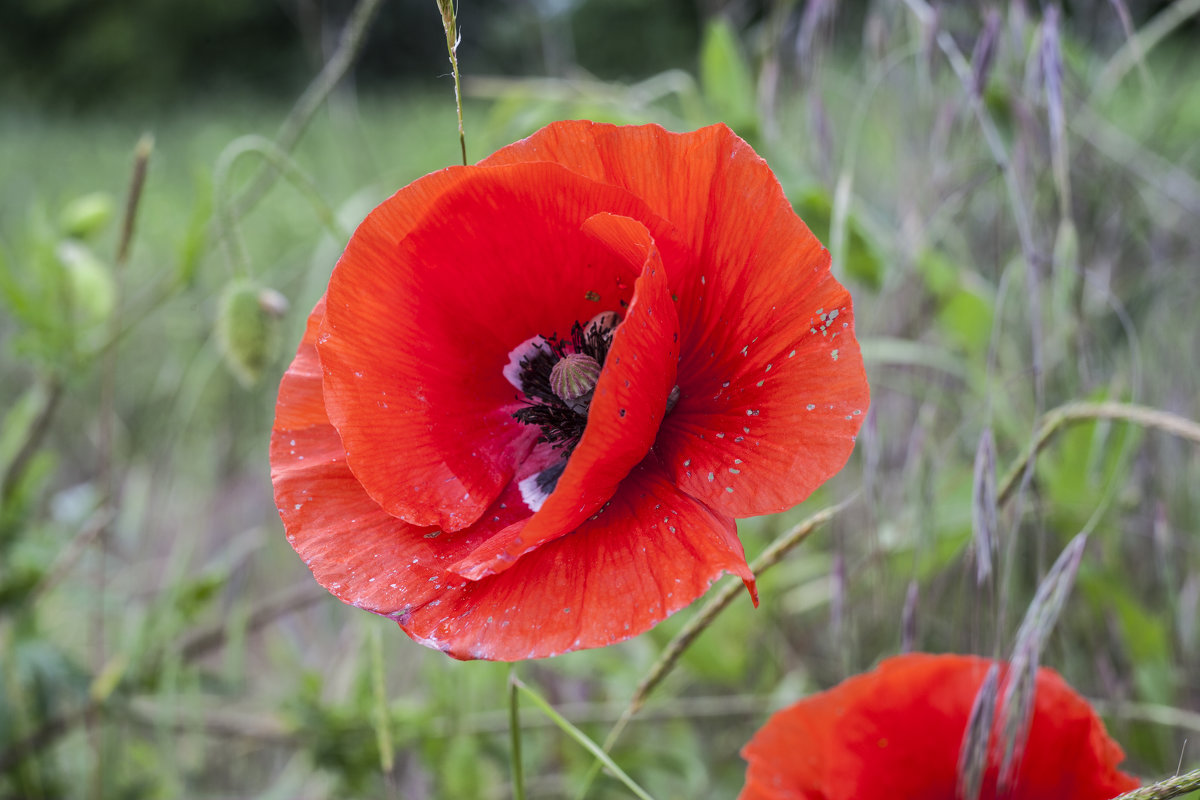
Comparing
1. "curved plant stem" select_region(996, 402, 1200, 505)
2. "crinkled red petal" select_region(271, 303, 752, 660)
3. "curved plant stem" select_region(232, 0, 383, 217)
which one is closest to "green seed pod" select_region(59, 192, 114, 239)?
"curved plant stem" select_region(232, 0, 383, 217)

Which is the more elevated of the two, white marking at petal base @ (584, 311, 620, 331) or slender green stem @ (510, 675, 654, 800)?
white marking at petal base @ (584, 311, 620, 331)

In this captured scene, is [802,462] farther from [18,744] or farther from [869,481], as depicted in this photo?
[18,744]

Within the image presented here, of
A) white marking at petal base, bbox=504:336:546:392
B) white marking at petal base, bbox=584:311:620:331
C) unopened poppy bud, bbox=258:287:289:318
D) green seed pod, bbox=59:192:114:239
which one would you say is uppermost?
green seed pod, bbox=59:192:114:239

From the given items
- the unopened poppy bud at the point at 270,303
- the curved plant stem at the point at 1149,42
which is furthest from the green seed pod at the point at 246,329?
the curved plant stem at the point at 1149,42

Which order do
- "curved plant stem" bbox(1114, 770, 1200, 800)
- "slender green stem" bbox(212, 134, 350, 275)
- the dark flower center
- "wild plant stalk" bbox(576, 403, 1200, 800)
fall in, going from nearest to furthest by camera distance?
"curved plant stem" bbox(1114, 770, 1200, 800)
"wild plant stalk" bbox(576, 403, 1200, 800)
the dark flower center
"slender green stem" bbox(212, 134, 350, 275)

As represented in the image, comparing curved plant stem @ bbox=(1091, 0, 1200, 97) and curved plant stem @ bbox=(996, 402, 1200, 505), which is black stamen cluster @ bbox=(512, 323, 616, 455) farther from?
curved plant stem @ bbox=(1091, 0, 1200, 97)

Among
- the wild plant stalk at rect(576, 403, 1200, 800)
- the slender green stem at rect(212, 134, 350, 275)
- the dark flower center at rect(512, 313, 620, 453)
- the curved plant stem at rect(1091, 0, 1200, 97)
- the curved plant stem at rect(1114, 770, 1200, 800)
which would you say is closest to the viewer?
the curved plant stem at rect(1114, 770, 1200, 800)

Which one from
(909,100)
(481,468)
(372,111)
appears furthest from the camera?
(372,111)

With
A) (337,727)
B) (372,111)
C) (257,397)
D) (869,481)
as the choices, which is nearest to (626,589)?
(869,481)
